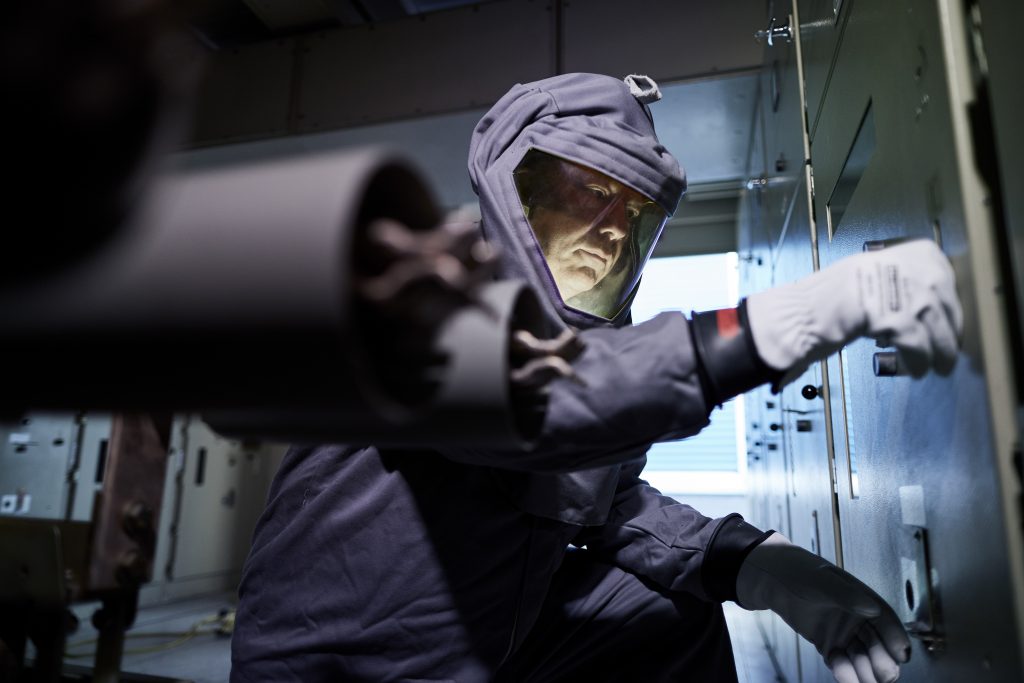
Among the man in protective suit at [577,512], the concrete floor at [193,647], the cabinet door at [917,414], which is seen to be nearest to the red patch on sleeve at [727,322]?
the man in protective suit at [577,512]

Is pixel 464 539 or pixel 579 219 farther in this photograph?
pixel 579 219

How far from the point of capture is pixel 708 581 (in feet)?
3.88

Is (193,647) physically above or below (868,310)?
below

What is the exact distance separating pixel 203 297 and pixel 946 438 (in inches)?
26.0

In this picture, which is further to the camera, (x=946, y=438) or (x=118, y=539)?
(x=118, y=539)

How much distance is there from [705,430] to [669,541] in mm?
2786

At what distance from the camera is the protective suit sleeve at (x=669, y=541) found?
1.17 meters

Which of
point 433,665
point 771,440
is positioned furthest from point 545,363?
point 771,440

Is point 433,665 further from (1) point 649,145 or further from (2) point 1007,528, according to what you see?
(1) point 649,145

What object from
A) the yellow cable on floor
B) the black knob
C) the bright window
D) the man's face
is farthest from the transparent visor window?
the bright window

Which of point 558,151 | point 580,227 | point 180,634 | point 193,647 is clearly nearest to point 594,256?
point 580,227

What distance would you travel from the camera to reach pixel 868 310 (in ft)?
1.99

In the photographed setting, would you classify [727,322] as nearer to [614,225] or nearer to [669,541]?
[614,225]

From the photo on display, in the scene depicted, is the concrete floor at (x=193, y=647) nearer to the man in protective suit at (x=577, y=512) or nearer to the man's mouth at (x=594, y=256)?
the man in protective suit at (x=577, y=512)
